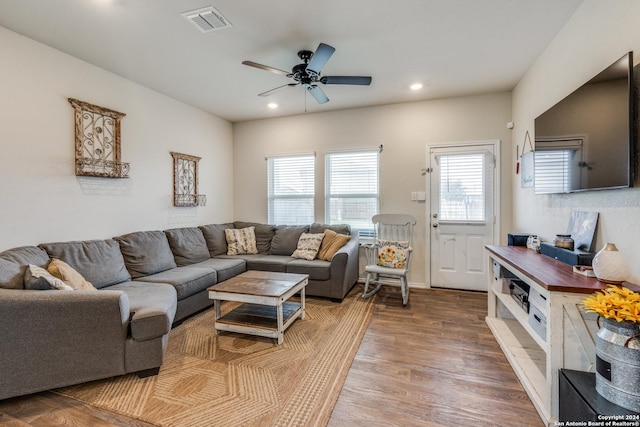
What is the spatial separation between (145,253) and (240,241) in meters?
1.38

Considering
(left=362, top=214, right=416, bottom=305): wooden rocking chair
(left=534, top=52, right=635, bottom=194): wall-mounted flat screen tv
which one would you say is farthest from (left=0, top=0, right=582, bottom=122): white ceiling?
(left=362, top=214, right=416, bottom=305): wooden rocking chair

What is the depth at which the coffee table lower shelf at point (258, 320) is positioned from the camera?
2.46 meters

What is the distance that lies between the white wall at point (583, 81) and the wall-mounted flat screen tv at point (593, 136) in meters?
0.11

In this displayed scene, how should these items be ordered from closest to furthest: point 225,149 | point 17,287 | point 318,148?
point 17,287 → point 318,148 → point 225,149

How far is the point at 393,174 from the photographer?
4.12 m

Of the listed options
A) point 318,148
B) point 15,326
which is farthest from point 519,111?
point 15,326

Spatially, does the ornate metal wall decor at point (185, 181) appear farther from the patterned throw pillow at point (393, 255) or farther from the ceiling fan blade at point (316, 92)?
the patterned throw pillow at point (393, 255)

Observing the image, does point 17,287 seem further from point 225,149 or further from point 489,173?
point 489,173

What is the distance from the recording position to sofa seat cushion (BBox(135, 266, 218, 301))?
2793 millimetres

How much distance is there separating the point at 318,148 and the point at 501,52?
256 cm

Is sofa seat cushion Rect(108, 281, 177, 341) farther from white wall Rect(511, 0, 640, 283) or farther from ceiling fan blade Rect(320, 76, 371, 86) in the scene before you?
white wall Rect(511, 0, 640, 283)

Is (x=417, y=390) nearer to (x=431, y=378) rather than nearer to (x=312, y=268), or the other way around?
(x=431, y=378)

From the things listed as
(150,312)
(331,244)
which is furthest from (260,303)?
(331,244)

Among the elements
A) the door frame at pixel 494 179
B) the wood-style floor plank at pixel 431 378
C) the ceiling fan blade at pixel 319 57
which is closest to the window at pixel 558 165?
the door frame at pixel 494 179
